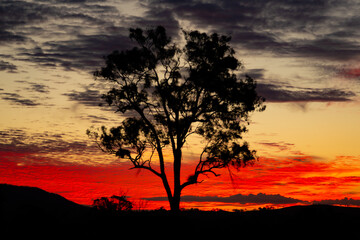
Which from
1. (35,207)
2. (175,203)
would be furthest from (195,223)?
(175,203)

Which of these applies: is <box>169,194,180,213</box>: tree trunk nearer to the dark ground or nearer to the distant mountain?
the distant mountain

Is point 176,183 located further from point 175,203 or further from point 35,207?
point 35,207

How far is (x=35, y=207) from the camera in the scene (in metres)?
23.7

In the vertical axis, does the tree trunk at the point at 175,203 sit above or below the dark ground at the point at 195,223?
above

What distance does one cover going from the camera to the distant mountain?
75.0 feet

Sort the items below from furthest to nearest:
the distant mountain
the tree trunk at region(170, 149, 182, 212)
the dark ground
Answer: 1. the tree trunk at region(170, 149, 182, 212)
2. the distant mountain
3. the dark ground

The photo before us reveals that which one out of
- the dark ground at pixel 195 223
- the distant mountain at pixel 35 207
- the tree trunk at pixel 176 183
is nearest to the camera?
the dark ground at pixel 195 223

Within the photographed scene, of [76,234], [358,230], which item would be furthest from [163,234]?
[358,230]

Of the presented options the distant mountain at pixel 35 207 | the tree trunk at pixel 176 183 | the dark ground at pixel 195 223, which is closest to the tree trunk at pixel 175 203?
the tree trunk at pixel 176 183

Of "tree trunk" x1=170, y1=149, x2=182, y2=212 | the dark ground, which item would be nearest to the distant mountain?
the dark ground

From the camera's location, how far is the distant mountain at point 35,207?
22859mm

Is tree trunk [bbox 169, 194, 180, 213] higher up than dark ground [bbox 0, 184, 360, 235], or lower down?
higher up

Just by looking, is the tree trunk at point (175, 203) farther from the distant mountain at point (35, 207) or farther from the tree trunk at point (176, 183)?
the distant mountain at point (35, 207)

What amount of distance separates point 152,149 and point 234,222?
16.6 meters
